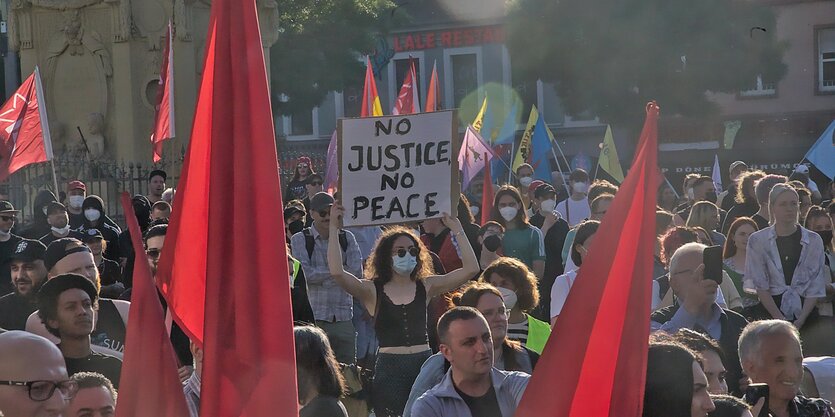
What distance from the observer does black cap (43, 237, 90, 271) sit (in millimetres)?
7148

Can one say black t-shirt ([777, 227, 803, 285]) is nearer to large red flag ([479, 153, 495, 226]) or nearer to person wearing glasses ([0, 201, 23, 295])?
large red flag ([479, 153, 495, 226])

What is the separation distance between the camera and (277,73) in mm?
36125

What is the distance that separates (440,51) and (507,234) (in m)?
37.4

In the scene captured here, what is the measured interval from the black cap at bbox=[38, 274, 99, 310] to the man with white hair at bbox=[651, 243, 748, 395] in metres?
2.71

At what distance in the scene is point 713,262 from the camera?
276 inches

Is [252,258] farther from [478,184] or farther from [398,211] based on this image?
[478,184]

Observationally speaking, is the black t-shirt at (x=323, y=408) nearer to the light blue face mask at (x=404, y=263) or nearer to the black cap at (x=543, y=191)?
the light blue face mask at (x=404, y=263)

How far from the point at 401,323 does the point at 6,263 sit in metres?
3.92

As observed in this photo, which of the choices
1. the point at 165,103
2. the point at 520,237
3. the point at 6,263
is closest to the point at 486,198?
the point at 520,237

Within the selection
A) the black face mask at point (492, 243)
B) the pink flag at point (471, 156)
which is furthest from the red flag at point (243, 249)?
the pink flag at point (471, 156)

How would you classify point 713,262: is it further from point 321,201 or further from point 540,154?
point 540,154

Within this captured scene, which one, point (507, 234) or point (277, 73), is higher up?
A: point (277, 73)

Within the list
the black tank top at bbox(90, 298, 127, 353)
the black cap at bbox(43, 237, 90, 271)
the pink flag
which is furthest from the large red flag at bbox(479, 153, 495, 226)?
the black tank top at bbox(90, 298, 127, 353)

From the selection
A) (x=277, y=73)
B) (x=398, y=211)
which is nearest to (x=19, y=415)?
(x=398, y=211)
